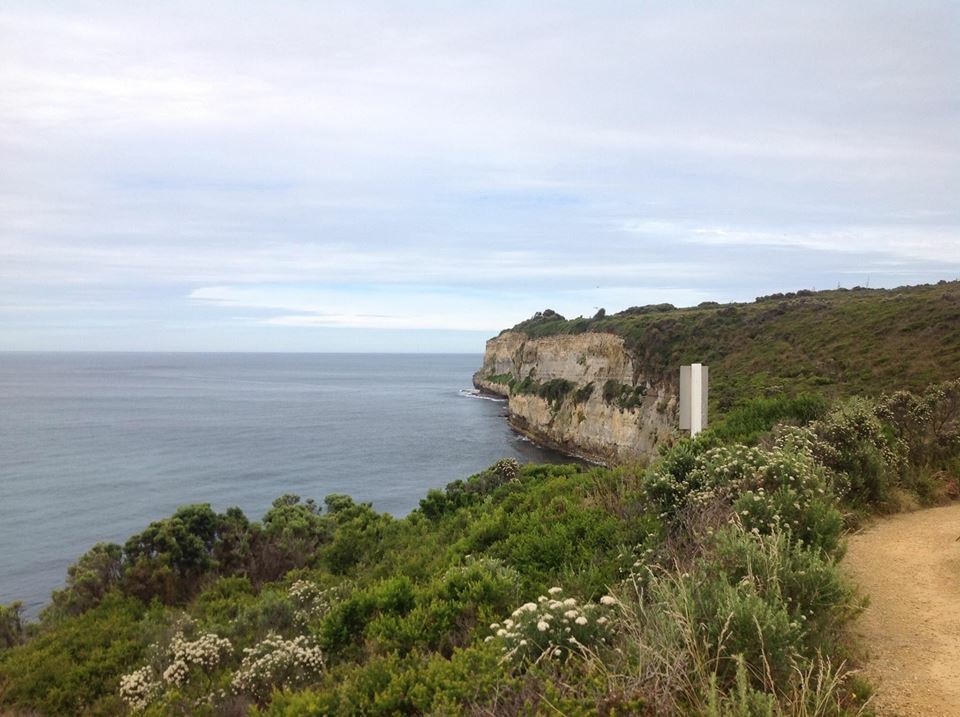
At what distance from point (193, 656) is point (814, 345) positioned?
122 feet

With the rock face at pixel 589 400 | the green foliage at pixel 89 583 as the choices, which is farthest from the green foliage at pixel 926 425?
the rock face at pixel 589 400

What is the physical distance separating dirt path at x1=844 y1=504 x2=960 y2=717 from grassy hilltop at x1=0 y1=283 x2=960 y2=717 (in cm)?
29

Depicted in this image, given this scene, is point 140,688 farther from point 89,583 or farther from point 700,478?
point 700,478

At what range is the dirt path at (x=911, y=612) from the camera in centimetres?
449

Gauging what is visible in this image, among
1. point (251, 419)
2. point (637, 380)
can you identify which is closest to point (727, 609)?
point (637, 380)

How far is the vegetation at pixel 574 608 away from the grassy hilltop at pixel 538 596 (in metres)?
0.03

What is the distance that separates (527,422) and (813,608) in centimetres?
6234

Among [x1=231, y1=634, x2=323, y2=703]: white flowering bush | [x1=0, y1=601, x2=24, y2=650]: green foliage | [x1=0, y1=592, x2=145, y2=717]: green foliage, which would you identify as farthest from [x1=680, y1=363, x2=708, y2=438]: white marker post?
[x1=0, y1=601, x2=24, y2=650]: green foliage

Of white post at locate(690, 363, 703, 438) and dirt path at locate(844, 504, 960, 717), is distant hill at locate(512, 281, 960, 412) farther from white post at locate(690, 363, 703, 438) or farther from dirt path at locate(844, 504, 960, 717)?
dirt path at locate(844, 504, 960, 717)

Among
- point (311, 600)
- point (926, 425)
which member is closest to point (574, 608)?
point (311, 600)

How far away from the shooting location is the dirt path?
449cm

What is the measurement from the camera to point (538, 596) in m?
6.86

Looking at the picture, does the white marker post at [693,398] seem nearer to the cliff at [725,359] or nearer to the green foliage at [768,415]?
the cliff at [725,359]

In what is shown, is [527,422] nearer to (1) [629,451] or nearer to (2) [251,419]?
(2) [251,419]
